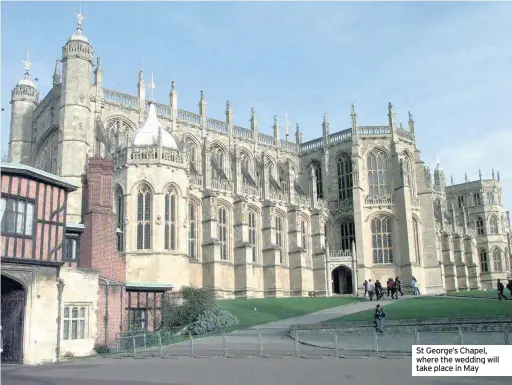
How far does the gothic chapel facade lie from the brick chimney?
666cm

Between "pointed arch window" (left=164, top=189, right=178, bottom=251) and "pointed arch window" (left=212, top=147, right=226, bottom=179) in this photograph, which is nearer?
"pointed arch window" (left=164, top=189, right=178, bottom=251)

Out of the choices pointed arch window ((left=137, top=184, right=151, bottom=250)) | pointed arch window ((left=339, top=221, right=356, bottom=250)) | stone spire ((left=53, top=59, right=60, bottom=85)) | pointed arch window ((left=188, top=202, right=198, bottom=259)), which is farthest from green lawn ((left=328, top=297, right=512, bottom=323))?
stone spire ((left=53, top=59, right=60, bottom=85))

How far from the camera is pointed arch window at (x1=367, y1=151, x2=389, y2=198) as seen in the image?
5397 centimetres

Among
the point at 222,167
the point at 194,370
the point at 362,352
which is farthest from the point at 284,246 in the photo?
the point at 194,370

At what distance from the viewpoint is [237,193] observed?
46906mm

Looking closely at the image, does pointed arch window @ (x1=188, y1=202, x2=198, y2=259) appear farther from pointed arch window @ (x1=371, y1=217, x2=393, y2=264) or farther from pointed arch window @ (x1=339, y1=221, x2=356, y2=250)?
pointed arch window @ (x1=371, y1=217, x2=393, y2=264)

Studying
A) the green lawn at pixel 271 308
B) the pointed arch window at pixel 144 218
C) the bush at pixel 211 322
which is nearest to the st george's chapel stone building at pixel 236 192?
the pointed arch window at pixel 144 218

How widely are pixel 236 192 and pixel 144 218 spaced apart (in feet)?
36.8

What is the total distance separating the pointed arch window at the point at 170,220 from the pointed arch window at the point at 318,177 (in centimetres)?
2245

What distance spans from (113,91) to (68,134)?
21.7ft

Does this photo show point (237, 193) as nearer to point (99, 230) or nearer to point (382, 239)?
point (382, 239)

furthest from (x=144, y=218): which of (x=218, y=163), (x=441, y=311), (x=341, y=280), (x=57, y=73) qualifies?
(x=341, y=280)

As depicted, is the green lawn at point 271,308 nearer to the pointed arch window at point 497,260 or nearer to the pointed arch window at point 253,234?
the pointed arch window at point 253,234

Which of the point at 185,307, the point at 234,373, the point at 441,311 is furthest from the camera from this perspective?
the point at 185,307
